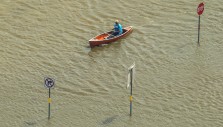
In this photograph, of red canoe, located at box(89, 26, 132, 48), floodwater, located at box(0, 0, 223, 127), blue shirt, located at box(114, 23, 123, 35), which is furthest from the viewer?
blue shirt, located at box(114, 23, 123, 35)

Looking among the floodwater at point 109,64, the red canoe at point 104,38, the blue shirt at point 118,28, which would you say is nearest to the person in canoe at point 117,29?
the blue shirt at point 118,28

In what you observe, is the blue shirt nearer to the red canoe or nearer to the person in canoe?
the person in canoe

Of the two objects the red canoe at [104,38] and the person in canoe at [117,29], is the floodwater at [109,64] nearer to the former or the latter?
the red canoe at [104,38]

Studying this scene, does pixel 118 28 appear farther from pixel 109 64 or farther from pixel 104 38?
pixel 109 64

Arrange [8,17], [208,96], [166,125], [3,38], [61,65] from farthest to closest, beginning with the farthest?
[8,17] → [3,38] → [61,65] → [208,96] → [166,125]

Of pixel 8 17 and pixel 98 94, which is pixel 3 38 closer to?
pixel 8 17

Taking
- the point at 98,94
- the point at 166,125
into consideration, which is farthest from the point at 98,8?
the point at 166,125

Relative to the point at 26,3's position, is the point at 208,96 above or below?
below

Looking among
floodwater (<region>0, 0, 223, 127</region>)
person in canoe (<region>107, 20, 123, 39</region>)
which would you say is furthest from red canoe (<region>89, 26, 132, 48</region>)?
floodwater (<region>0, 0, 223, 127</region>)
